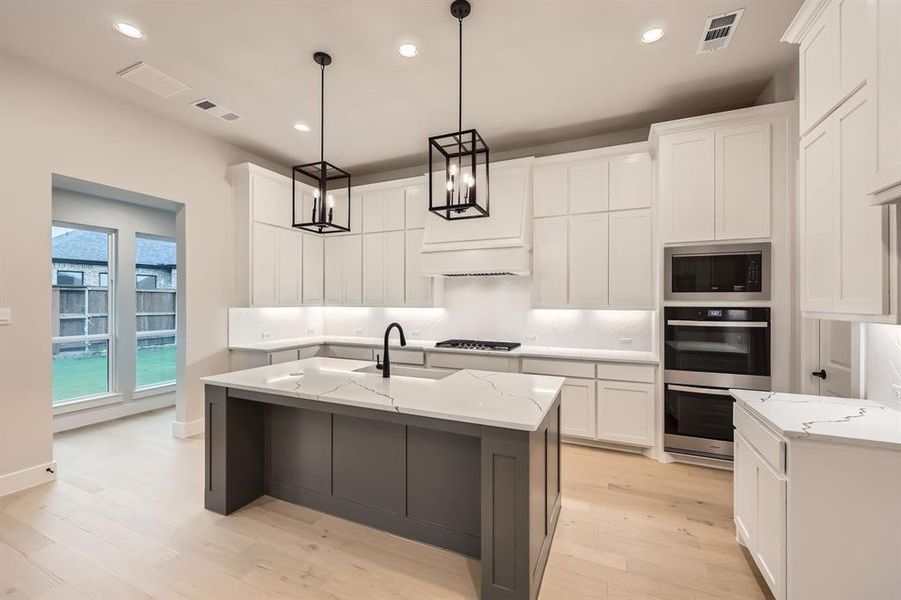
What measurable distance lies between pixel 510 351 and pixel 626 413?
1246 millimetres

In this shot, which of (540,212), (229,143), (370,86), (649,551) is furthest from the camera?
(229,143)

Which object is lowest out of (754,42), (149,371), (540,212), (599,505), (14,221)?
(599,505)

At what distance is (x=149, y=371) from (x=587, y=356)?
571cm

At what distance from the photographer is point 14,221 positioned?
9.93ft

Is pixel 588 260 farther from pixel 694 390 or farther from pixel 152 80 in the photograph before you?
pixel 152 80

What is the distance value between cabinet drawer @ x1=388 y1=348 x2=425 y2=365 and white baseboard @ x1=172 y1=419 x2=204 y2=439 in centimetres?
224

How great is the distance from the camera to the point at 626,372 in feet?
12.1

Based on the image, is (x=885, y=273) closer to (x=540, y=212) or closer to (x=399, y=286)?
(x=540, y=212)

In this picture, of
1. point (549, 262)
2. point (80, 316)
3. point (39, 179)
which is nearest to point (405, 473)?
point (549, 262)

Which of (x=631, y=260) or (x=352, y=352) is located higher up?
(x=631, y=260)

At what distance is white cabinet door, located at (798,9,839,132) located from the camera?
6.38ft

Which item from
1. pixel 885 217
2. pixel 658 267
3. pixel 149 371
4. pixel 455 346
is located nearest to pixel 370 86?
pixel 455 346

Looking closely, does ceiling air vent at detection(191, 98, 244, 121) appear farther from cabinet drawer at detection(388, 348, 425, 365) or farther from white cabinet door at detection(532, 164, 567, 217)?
white cabinet door at detection(532, 164, 567, 217)

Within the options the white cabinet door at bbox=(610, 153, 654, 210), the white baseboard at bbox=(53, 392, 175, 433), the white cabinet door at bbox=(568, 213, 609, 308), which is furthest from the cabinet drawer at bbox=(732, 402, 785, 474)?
the white baseboard at bbox=(53, 392, 175, 433)
